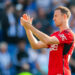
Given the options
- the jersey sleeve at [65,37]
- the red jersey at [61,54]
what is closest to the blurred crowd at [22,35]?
the red jersey at [61,54]

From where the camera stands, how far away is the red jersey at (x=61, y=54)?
18.5 ft

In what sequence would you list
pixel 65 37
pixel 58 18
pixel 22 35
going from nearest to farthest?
pixel 65 37 → pixel 58 18 → pixel 22 35

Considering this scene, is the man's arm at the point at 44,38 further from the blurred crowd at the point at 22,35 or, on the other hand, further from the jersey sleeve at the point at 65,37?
the blurred crowd at the point at 22,35

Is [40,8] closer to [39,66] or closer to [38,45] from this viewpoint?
[39,66]

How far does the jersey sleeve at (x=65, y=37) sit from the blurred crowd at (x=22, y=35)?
11.9 ft

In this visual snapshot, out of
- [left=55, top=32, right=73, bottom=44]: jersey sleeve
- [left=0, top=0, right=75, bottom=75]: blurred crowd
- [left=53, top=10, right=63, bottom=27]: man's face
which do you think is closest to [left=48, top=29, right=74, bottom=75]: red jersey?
[left=55, top=32, right=73, bottom=44]: jersey sleeve

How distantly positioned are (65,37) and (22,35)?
16.6 ft

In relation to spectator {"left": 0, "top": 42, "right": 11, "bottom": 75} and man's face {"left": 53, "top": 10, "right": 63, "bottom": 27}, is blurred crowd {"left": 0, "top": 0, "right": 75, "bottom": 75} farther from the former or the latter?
man's face {"left": 53, "top": 10, "right": 63, "bottom": 27}

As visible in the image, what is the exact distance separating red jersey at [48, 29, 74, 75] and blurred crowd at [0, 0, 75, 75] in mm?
3469

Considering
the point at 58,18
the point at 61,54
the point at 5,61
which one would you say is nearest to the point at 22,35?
the point at 5,61

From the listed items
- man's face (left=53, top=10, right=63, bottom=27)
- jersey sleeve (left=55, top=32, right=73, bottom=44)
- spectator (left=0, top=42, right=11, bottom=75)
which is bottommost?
spectator (left=0, top=42, right=11, bottom=75)

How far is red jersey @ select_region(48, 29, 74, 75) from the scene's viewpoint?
5.64 m

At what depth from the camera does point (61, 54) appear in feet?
18.5

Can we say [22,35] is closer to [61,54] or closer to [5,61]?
[5,61]
